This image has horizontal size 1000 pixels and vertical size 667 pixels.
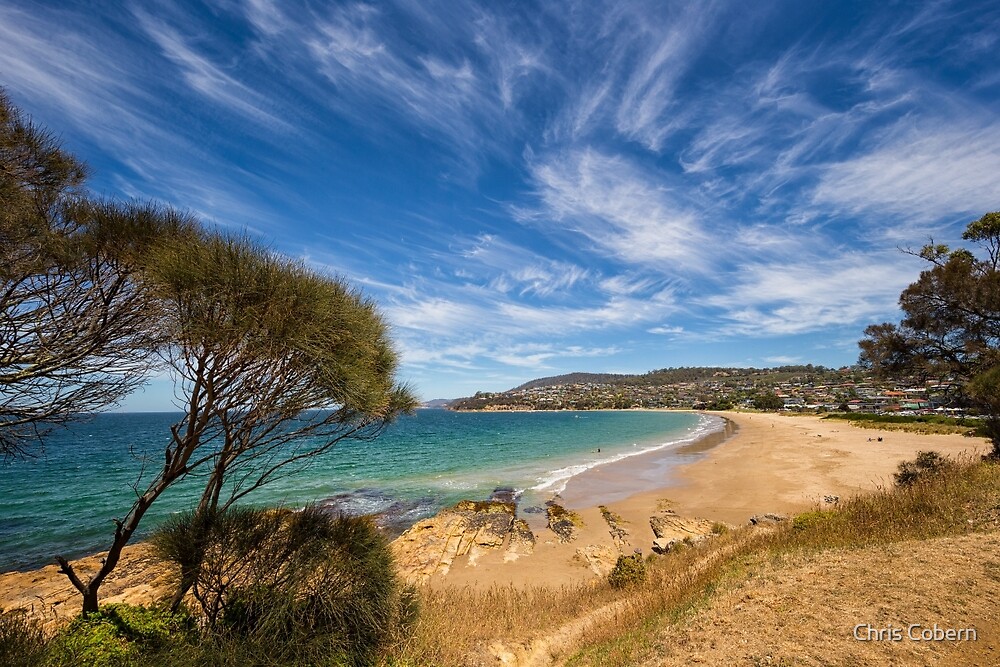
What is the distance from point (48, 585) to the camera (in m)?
10.9

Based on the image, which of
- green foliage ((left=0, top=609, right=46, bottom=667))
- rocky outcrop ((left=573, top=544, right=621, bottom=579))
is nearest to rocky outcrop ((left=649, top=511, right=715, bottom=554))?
rocky outcrop ((left=573, top=544, right=621, bottom=579))

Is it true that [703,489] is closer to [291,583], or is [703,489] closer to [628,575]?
[628,575]

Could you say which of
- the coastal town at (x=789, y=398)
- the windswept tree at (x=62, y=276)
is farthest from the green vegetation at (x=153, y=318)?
the coastal town at (x=789, y=398)

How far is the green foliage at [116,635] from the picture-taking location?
3.71m

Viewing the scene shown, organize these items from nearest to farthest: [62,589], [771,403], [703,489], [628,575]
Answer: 1. [628,575]
2. [62,589]
3. [703,489]
4. [771,403]

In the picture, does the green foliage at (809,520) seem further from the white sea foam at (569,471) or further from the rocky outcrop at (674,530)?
the white sea foam at (569,471)

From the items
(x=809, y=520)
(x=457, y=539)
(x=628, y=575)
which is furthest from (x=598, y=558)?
(x=809, y=520)

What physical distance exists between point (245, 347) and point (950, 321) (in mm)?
21757

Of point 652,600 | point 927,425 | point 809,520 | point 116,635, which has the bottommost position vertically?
point 927,425

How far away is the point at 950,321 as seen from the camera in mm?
14953

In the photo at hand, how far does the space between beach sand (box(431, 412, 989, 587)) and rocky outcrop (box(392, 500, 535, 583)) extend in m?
0.48

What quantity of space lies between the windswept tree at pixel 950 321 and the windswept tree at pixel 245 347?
17444 millimetres

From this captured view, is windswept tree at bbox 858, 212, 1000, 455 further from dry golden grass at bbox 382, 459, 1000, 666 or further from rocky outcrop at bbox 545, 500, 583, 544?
rocky outcrop at bbox 545, 500, 583, 544

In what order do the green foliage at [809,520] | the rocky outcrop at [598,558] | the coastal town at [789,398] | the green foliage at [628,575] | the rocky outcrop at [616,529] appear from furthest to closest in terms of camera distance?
the coastal town at [789,398] → the rocky outcrop at [616,529] → the rocky outcrop at [598,558] → the green foliage at [628,575] → the green foliage at [809,520]
